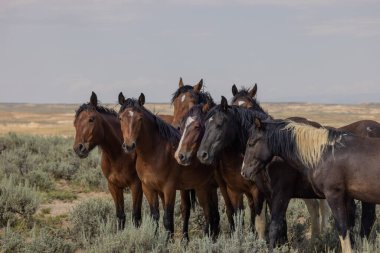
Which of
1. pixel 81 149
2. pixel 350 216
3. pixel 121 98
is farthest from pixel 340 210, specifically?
pixel 81 149

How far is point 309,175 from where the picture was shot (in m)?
5.89

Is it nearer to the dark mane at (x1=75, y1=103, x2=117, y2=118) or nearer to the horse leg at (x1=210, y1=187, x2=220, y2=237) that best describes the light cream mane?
the horse leg at (x1=210, y1=187, x2=220, y2=237)

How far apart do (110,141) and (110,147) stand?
0.28 ft

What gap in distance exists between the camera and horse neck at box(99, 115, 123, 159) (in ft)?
24.6

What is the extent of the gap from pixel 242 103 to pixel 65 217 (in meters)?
4.00

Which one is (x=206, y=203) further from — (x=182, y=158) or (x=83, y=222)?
(x=83, y=222)

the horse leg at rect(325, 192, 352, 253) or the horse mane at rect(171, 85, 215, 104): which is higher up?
the horse mane at rect(171, 85, 215, 104)

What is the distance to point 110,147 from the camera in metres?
7.49

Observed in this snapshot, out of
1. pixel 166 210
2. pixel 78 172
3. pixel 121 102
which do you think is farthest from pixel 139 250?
pixel 78 172

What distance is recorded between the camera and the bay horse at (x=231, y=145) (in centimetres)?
628

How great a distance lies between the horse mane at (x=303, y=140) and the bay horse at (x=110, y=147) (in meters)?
2.25

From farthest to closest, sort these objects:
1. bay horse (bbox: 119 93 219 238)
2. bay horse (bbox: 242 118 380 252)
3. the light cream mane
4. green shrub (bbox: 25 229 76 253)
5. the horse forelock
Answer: the horse forelock < bay horse (bbox: 119 93 219 238) < green shrub (bbox: 25 229 76 253) < the light cream mane < bay horse (bbox: 242 118 380 252)

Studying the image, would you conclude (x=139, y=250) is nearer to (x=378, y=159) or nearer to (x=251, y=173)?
(x=251, y=173)

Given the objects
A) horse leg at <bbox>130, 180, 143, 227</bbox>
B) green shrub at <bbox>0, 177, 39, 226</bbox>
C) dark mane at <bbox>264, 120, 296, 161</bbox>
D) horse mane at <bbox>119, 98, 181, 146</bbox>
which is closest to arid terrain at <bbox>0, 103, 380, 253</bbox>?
green shrub at <bbox>0, 177, 39, 226</bbox>
